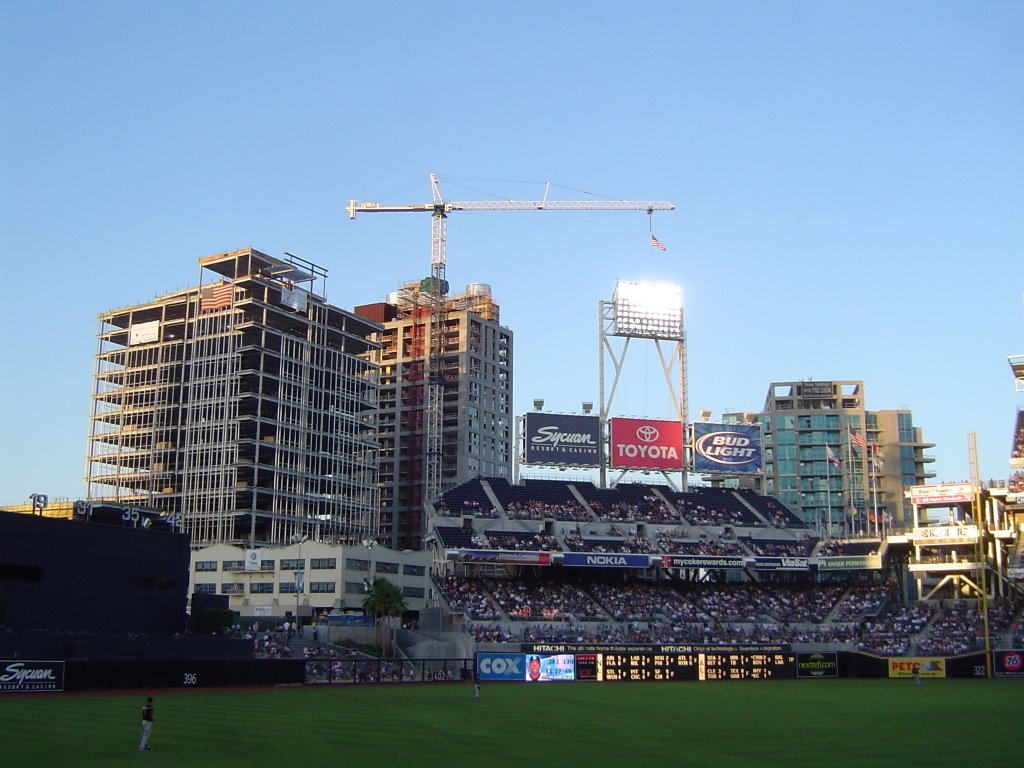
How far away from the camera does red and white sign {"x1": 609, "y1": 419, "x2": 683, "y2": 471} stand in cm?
10706

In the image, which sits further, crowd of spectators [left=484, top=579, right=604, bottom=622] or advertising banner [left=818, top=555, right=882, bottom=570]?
advertising banner [left=818, top=555, right=882, bottom=570]

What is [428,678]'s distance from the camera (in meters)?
77.9

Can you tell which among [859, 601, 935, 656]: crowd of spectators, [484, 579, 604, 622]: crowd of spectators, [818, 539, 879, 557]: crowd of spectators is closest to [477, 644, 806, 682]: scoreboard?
[859, 601, 935, 656]: crowd of spectators

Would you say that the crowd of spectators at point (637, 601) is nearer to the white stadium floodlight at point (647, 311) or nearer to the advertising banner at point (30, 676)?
the white stadium floodlight at point (647, 311)

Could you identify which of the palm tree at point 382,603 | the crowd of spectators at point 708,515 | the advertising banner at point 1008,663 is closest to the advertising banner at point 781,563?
the crowd of spectators at point 708,515

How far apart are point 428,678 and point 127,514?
24.0m

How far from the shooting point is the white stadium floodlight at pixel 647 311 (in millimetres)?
109875

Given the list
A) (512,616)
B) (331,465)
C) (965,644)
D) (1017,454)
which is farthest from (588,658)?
(331,465)

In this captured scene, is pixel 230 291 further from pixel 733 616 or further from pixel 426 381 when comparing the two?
pixel 733 616

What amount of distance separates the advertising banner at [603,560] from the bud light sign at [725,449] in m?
13.7

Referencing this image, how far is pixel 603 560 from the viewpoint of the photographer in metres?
97.8

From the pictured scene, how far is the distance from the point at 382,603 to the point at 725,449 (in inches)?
1579

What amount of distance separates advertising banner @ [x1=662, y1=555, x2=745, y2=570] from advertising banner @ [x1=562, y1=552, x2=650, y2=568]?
2333mm

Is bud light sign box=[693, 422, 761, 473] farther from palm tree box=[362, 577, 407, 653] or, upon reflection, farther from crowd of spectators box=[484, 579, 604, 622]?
palm tree box=[362, 577, 407, 653]
